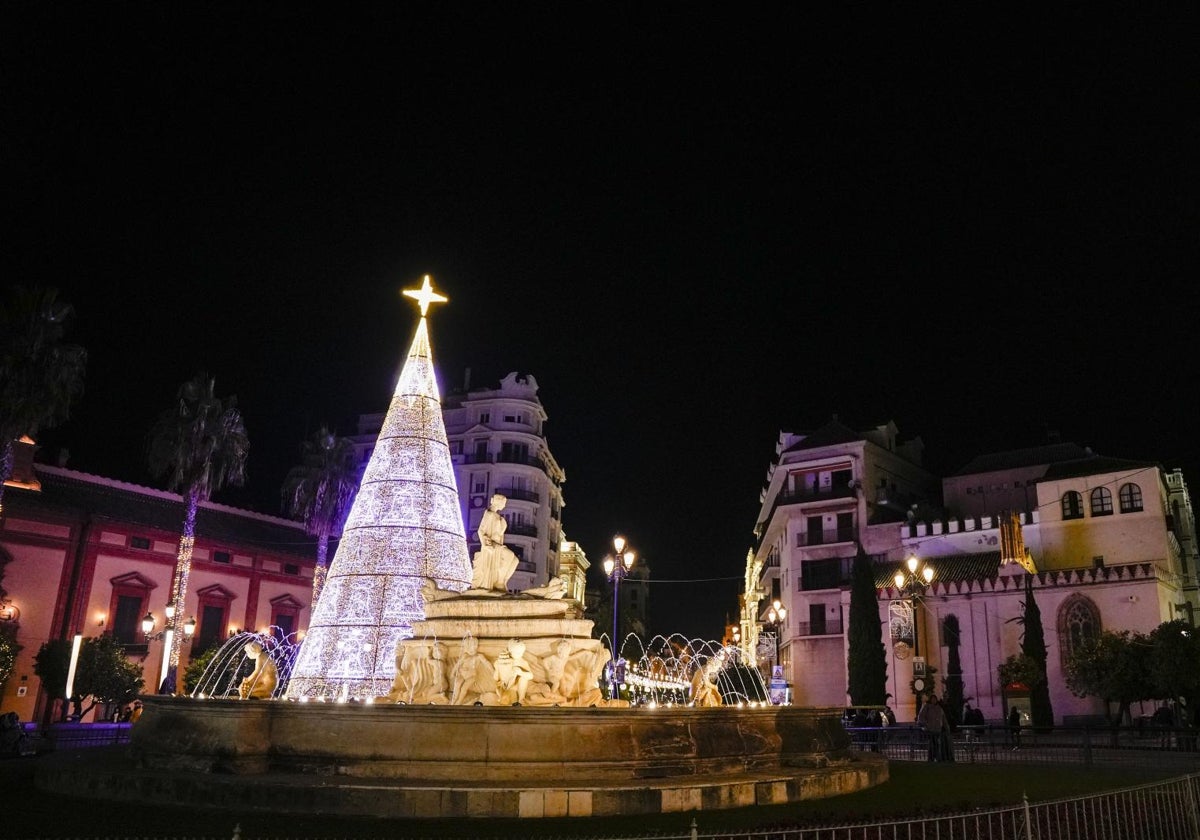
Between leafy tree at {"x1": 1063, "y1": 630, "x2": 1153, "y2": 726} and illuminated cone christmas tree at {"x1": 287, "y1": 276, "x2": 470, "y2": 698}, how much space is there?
25.3 meters

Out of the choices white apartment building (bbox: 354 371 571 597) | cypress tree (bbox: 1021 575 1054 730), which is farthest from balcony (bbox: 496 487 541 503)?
cypress tree (bbox: 1021 575 1054 730)

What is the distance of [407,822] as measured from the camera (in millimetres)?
9477

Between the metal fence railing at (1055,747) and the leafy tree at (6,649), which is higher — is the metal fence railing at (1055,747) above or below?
below

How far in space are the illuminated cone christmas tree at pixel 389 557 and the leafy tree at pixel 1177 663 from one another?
2488cm

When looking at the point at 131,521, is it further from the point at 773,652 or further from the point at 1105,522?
the point at 1105,522

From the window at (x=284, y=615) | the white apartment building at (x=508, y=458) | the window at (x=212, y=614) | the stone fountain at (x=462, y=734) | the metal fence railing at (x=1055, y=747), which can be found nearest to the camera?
the stone fountain at (x=462, y=734)

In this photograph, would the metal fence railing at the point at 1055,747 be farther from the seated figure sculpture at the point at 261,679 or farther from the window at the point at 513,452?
the window at the point at 513,452

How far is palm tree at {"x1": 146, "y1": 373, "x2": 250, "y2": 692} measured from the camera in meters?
33.9

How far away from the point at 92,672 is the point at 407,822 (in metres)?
27.7

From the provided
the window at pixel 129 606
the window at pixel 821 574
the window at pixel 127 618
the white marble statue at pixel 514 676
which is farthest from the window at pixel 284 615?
Answer: the white marble statue at pixel 514 676

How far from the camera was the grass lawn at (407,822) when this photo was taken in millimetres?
8711

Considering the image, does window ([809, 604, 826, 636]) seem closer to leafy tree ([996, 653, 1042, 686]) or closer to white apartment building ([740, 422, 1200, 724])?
white apartment building ([740, 422, 1200, 724])

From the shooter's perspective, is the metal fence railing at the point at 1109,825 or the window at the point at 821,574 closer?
the metal fence railing at the point at 1109,825

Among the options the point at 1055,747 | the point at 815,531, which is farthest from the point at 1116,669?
the point at 815,531
